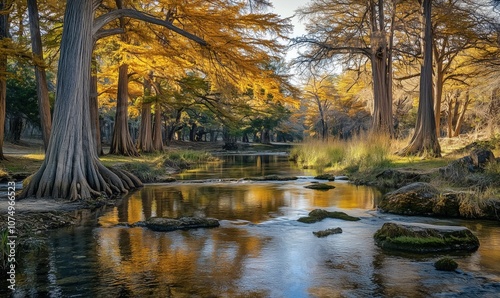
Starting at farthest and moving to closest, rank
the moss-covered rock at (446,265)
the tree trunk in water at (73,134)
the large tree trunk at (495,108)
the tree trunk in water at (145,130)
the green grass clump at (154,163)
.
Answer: the tree trunk in water at (145,130) → the large tree trunk at (495,108) → the green grass clump at (154,163) → the tree trunk in water at (73,134) → the moss-covered rock at (446,265)

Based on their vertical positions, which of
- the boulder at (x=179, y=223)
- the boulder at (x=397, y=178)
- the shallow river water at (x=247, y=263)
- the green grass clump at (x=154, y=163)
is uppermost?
the green grass clump at (x=154, y=163)

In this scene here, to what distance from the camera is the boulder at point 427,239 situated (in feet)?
23.3

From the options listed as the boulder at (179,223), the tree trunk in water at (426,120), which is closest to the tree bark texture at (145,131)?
the tree trunk in water at (426,120)

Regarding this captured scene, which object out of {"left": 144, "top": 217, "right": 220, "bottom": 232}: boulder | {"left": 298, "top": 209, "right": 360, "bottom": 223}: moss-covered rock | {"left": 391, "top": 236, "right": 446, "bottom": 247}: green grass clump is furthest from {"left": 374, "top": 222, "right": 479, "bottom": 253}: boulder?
{"left": 144, "top": 217, "right": 220, "bottom": 232}: boulder

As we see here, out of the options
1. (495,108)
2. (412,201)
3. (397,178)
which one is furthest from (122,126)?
(495,108)

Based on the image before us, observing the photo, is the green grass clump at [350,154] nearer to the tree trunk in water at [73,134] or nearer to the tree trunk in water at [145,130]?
the tree trunk in water at [73,134]

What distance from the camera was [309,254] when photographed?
22.7ft

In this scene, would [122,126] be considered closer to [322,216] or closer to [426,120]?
[426,120]

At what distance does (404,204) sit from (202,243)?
5450mm

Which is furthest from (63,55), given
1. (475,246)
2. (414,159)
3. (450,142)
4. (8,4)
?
(450,142)

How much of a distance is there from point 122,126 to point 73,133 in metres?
12.7

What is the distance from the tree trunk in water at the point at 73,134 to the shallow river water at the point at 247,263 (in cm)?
207

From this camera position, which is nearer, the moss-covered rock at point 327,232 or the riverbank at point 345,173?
the moss-covered rock at point 327,232

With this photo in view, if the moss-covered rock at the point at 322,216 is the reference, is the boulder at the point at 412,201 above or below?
above
